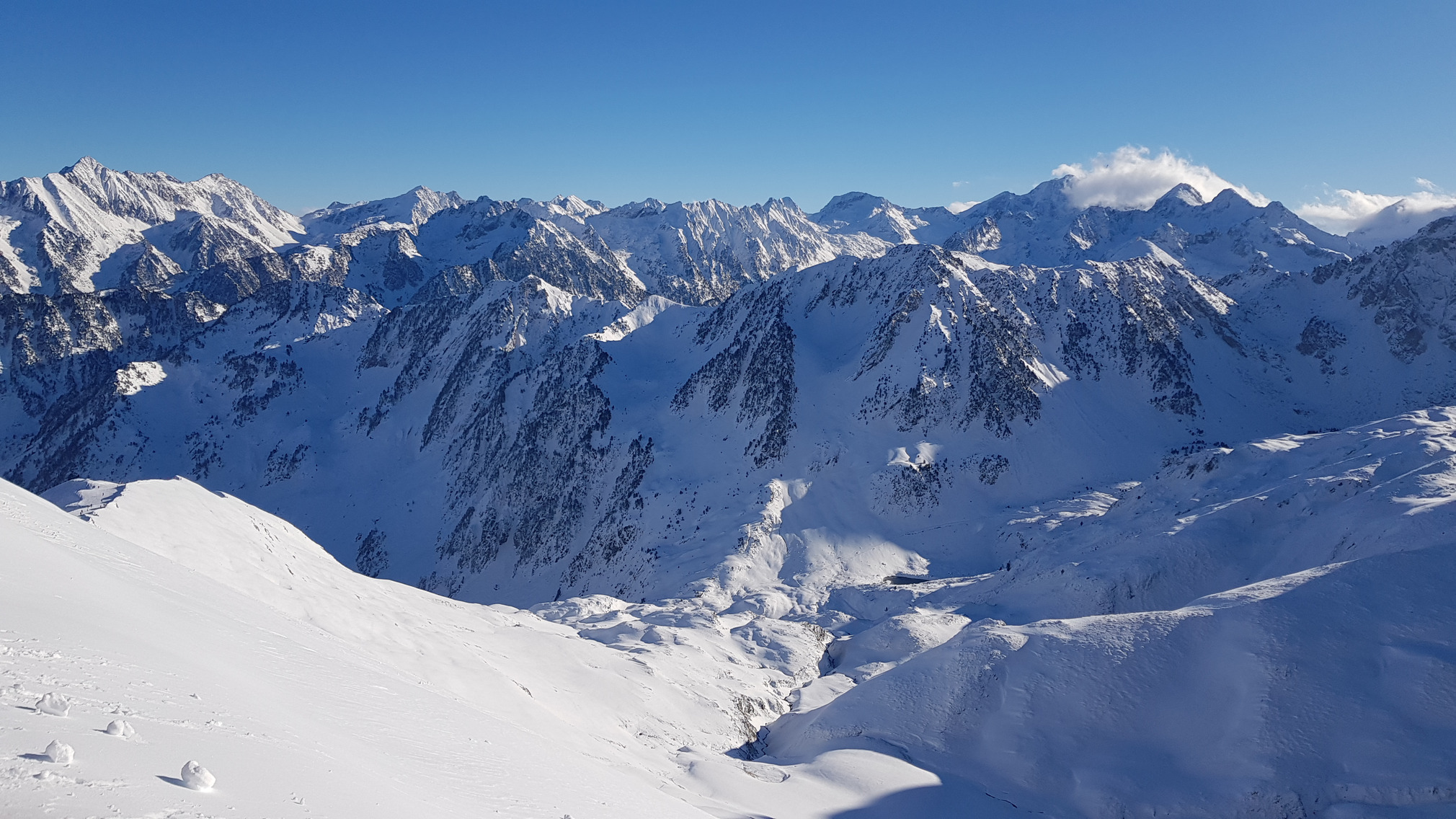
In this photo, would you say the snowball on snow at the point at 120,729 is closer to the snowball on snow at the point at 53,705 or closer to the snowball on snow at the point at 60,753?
the snowball on snow at the point at 53,705

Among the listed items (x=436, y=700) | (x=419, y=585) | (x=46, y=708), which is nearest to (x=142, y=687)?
(x=46, y=708)

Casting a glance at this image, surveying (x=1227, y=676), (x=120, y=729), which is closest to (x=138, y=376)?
(x=120, y=729)

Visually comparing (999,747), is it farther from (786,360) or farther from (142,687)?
(786,360)

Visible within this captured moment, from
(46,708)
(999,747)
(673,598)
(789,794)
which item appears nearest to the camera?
(46,708)

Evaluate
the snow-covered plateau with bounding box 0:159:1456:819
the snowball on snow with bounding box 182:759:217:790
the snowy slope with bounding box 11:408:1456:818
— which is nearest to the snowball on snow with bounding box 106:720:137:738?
the snow-covered plateau with bounding box 0:159:1456:819

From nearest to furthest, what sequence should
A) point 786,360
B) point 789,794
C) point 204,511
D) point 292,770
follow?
point 292,770 → point 789,794 → point 204,511 → point 786,360

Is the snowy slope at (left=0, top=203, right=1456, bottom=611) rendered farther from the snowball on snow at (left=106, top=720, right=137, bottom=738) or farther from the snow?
the snowball on snow at (left=106, top=720, right=137, bottom=738)
